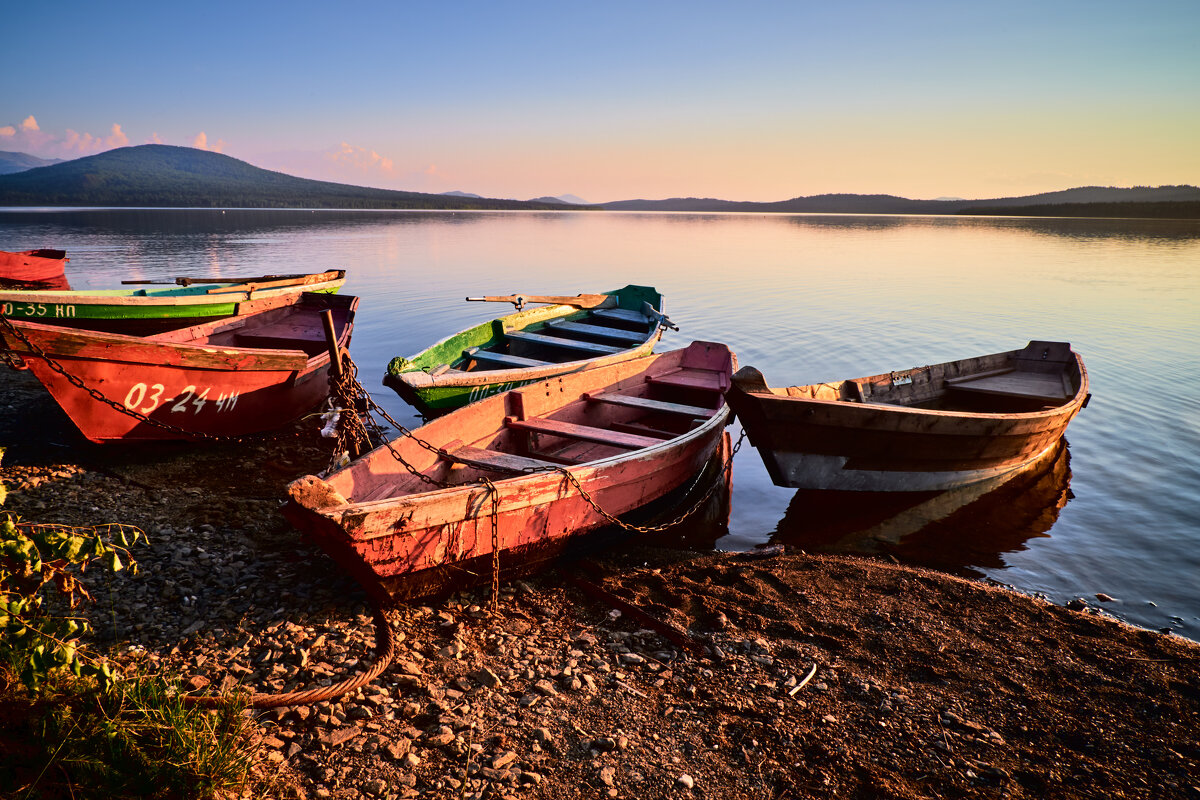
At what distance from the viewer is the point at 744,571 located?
6.81m

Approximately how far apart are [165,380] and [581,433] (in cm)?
533

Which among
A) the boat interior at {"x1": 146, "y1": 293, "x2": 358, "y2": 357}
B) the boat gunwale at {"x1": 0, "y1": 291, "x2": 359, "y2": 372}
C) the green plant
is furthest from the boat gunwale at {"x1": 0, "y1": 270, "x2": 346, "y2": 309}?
the green plant

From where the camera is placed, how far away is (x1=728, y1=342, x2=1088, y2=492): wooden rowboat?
25.1 feet

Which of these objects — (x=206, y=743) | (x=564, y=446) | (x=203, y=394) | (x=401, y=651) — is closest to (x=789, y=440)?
(x=564, y=446)

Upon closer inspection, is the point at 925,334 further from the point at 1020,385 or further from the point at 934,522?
the point at 934,522

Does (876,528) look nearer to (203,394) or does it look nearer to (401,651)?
(401,651)

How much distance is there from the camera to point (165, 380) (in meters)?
8.00

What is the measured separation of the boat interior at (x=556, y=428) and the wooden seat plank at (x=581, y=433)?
12 millimetres

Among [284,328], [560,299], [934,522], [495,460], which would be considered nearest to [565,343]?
[560,299]

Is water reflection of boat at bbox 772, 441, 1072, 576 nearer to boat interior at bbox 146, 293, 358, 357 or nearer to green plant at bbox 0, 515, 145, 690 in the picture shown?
green plant at bbox 0, 515, 145, 690

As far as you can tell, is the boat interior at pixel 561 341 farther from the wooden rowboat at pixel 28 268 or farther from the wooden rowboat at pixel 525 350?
the wooden rowboat at pixel 28 268

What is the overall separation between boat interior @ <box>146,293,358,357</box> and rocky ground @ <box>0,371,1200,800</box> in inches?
167

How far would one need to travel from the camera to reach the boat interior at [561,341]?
10836mm

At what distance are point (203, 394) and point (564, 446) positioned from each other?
15.9 ft
